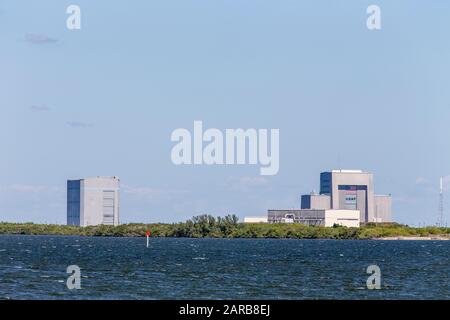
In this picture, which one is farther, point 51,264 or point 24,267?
point 51,264

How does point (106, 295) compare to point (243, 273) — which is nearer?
point (106, 295)

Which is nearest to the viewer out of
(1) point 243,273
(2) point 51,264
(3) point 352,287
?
(3) point 352,287

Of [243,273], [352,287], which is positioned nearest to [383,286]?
[352,287]

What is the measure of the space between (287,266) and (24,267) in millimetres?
31355
